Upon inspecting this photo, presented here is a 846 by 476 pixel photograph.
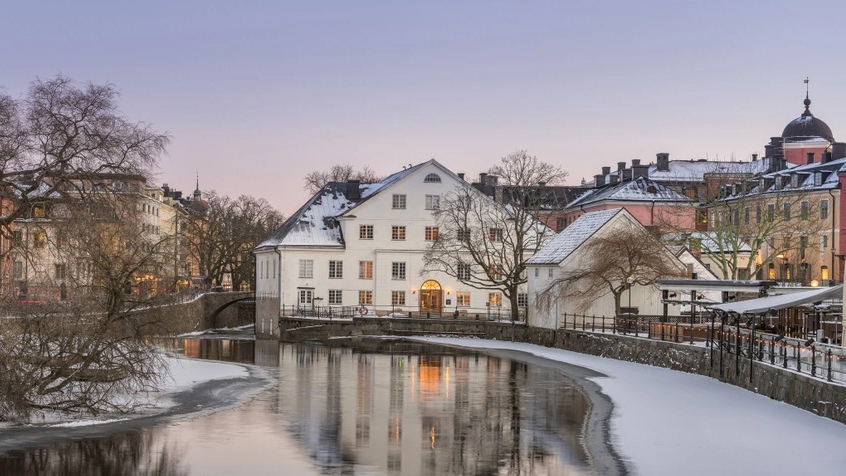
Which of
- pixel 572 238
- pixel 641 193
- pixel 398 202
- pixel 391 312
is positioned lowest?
pixel 391 312

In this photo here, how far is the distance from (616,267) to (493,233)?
20.2m

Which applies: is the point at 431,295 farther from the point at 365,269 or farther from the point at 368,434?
the point at 368,434

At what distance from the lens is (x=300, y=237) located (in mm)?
82688

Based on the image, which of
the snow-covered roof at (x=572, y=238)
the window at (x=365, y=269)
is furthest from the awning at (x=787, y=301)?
the window at (x=365, y=269)

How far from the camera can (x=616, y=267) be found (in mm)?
61906

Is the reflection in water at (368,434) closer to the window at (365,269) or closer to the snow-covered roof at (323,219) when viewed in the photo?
the window at (365,269)

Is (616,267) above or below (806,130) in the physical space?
below

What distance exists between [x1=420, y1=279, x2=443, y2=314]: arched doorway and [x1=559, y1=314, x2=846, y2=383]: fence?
20.1 m

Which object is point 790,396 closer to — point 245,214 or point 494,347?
point 494,347

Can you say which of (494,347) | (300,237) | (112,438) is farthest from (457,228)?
(112,438)

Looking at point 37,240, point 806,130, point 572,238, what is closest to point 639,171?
point 806,130

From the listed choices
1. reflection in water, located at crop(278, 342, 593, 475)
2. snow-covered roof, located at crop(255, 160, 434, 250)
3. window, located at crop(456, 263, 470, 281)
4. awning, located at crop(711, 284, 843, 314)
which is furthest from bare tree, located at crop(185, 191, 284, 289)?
awning, located at crop(711, 284, 843, 314)

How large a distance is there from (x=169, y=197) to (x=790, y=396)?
140 meters

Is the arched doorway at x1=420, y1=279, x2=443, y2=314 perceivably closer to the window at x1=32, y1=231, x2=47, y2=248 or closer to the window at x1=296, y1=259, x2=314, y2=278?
the window at x1=296, y1=259, x2=314, y2=278
